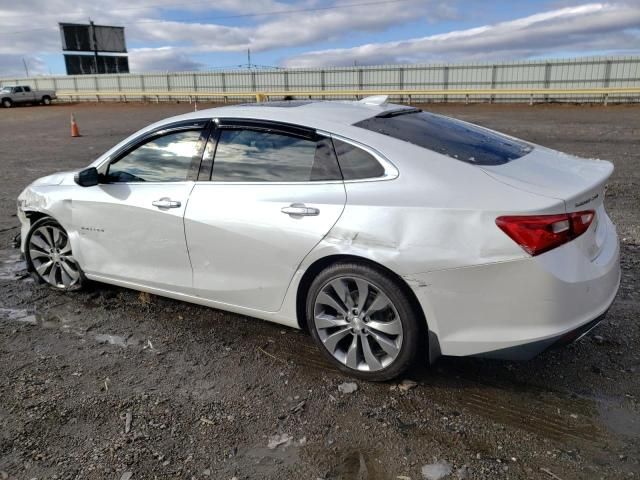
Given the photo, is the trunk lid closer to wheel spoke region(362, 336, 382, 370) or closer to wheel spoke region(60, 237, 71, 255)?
wheel spoke region(362, 336, 382, 370)

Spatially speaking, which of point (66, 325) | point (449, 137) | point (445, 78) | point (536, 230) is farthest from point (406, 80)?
point (536, 230)

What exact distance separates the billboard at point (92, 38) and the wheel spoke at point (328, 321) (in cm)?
6388

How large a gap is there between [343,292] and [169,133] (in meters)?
1.89

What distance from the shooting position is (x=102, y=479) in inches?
102

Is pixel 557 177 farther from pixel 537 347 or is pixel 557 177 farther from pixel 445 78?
pixel 445 78

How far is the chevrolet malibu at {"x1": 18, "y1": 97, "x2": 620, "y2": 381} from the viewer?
2.83 metres

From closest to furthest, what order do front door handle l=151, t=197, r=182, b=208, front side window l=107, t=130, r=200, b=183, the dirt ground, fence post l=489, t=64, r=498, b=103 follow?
the dirt ground < front door handle l=151, t=197, r=182, b=208 < front side window l=107, t=130, r=200, b=183 < fence post l=489, t=64, r=498, b=103

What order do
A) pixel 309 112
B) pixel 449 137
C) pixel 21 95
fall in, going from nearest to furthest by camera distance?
1. pixel 449 137
2. pixel 309 112
3. pixel 21 95

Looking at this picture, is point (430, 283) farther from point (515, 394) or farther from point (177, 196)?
point (177, 196)

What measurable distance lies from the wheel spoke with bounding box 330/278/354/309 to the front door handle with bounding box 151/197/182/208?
1.34m

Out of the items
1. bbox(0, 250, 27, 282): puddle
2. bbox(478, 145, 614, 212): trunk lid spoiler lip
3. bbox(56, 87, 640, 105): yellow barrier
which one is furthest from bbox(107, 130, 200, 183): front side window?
bbox(56, 87, 640, 105): yellow barrier

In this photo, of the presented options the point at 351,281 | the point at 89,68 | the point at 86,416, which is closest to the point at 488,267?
the point at 351,281

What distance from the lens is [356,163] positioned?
3283 millimetres

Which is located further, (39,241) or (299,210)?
(39,241)
